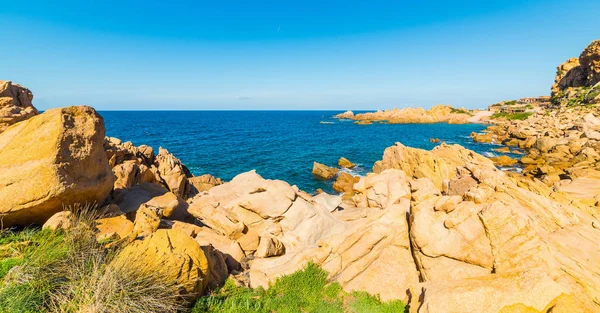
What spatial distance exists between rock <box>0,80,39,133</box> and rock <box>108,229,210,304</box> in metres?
10.1

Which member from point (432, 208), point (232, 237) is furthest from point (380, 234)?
point (232, 237)

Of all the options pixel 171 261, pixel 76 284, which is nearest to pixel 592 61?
pixel 171 261

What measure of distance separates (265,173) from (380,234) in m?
31.3

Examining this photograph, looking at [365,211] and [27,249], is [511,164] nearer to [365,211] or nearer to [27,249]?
[365,211]

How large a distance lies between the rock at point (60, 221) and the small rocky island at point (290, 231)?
1.5 inches

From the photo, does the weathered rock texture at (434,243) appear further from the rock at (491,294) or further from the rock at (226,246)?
the rock at (226,246)

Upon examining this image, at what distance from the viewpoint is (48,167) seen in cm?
1027

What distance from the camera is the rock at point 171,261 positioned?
8406 millimetres

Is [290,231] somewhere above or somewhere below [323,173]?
above

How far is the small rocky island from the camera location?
8.71 meters

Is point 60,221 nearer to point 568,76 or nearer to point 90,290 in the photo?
point 90,290

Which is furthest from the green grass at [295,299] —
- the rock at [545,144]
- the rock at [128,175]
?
the rock at [545,144]

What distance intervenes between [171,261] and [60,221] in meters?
4.54

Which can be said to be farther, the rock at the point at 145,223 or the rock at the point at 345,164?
the rock at the point at 345,164
